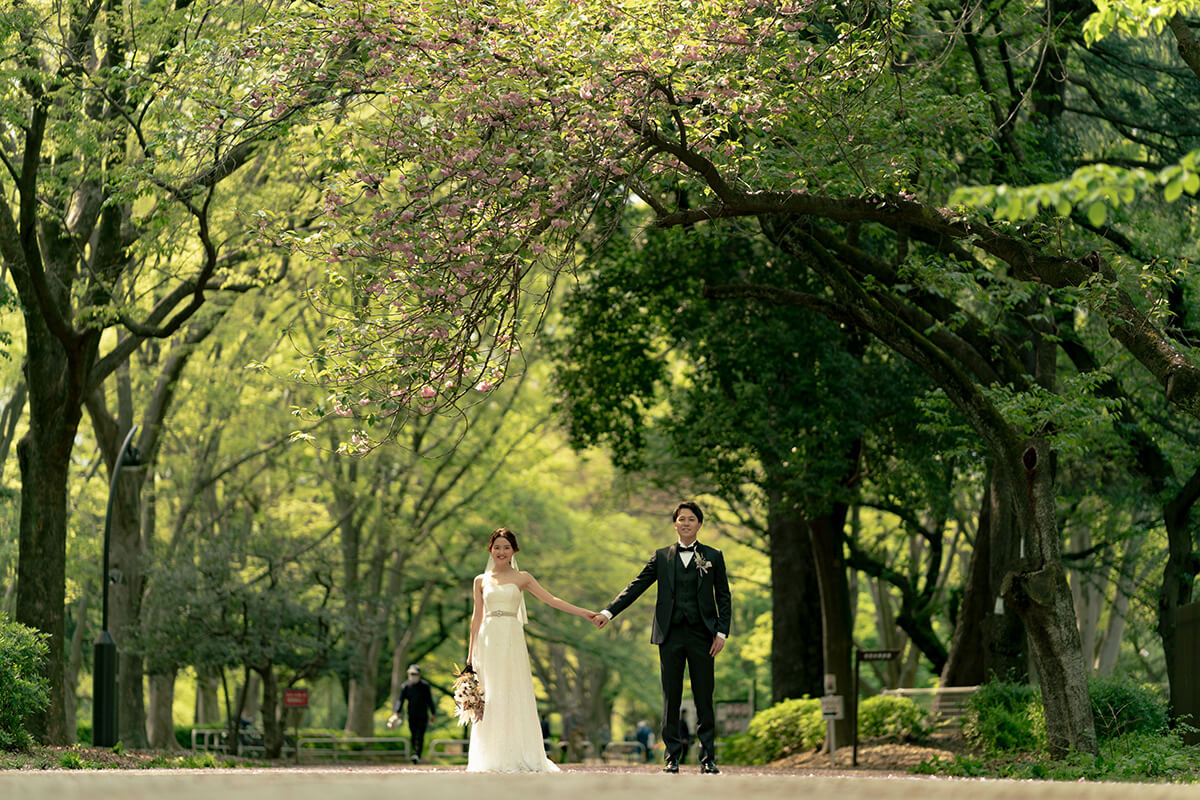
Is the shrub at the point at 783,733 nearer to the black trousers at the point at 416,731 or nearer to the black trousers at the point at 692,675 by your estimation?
the black trousers at the point at 416,731

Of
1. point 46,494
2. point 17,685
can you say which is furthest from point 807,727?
point 17,685

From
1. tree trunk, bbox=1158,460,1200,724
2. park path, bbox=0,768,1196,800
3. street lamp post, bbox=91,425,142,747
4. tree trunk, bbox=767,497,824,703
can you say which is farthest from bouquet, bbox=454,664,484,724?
tree trunk, bbox=767,497,824,703

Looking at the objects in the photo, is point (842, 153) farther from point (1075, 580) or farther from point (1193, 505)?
point (1075, 580)

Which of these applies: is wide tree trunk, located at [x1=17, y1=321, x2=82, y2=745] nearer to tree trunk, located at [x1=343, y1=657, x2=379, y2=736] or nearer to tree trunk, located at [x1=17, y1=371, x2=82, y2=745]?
tree trunk, located at [x1=17, y1=371, x2=82, y2=745]

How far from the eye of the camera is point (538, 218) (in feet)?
40.3

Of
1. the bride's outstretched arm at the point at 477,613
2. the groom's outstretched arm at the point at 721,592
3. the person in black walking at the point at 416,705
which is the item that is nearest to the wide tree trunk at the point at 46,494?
the bride's outstretched arm at the point at 477,613

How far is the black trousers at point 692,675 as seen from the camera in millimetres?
10773

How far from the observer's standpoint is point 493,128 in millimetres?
11945

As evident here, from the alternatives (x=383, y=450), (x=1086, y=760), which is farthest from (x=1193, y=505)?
(x=383, y=450)

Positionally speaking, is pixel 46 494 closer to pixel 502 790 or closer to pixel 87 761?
pixel 87 761

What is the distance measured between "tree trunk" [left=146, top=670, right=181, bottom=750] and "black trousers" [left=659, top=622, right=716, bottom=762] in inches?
747

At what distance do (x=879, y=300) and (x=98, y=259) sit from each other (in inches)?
397

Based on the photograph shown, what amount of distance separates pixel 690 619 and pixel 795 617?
13.5 m

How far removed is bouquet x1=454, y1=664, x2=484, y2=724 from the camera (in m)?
12.0
